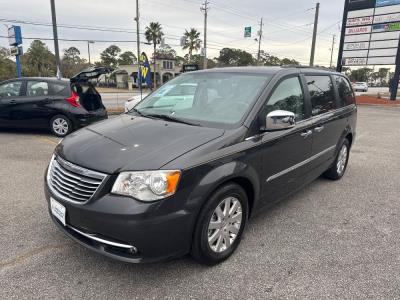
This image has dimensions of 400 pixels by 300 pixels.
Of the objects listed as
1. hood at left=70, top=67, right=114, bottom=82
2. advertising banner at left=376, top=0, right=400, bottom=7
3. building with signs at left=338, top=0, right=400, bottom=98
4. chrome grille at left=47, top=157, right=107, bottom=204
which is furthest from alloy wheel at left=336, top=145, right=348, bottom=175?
advertising banner at left=376, top=0, right=400, bottom=7

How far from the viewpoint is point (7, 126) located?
827 centimetres

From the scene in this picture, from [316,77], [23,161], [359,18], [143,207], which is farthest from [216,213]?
[359,18]

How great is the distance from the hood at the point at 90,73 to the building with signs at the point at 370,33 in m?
19.9

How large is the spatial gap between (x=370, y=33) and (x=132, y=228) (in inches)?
953

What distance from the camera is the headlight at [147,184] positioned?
2.30 meters

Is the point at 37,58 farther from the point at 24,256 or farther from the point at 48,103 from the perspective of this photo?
the point at 24,256

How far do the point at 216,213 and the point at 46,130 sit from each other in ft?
24.4

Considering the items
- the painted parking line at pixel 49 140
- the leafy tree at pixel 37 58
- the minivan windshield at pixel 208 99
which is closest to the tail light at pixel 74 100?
the painted parking line at pixel 49 140

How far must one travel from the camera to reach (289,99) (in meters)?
3.57

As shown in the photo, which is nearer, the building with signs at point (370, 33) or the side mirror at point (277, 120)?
the side mirror at point (277, 120)

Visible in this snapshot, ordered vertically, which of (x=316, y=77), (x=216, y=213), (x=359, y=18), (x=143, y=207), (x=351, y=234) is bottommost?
(x=351, y=234)

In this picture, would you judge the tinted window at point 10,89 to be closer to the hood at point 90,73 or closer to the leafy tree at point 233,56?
the hood at point 90,73

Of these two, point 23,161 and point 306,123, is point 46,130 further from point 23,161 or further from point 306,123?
point 306,123

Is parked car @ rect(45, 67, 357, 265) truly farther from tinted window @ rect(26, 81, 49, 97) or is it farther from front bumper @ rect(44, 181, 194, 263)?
tinted window @ rect(26, 81, 49, 97)
